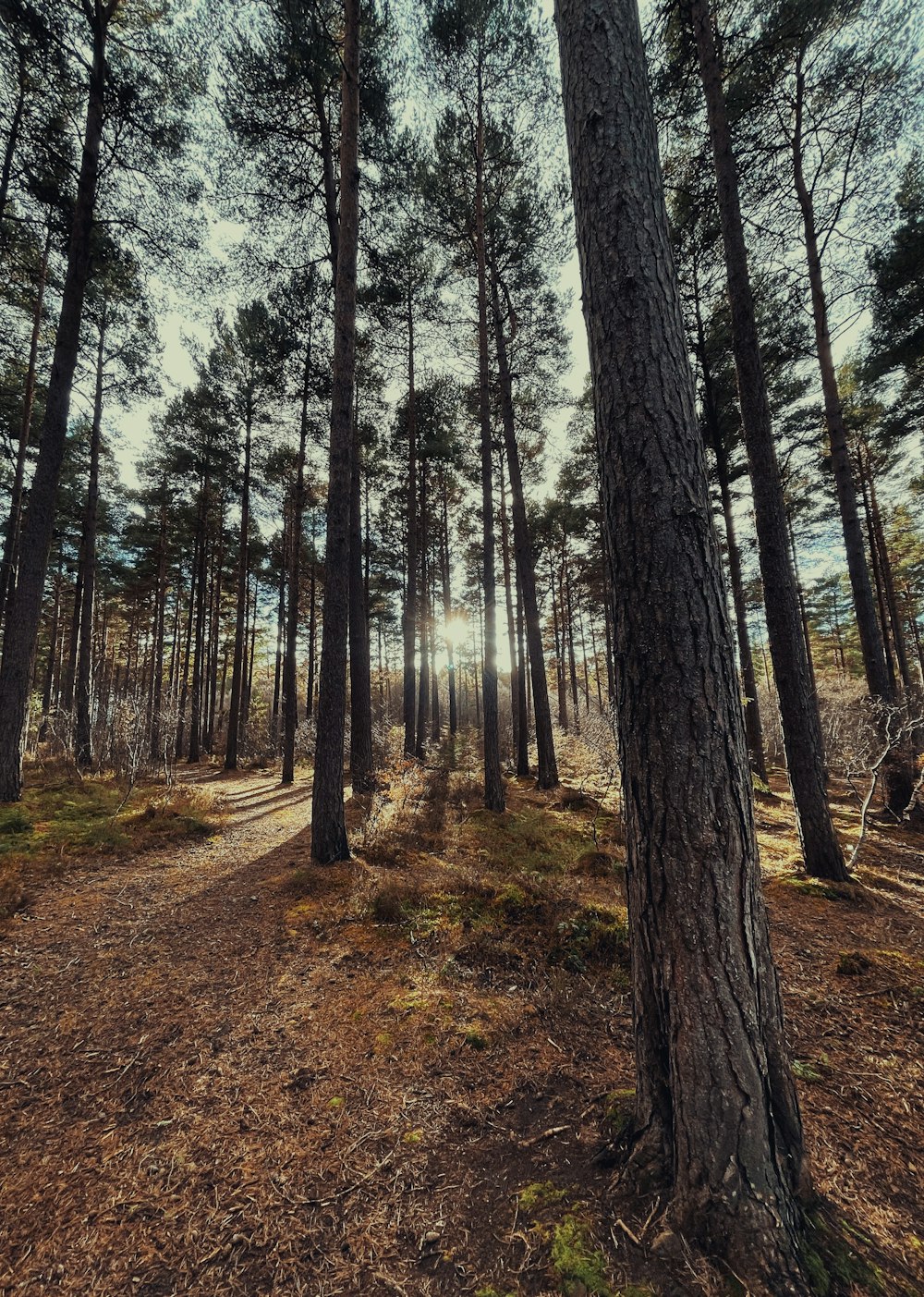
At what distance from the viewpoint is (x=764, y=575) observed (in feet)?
17.9

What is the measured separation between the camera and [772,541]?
5.39 meters

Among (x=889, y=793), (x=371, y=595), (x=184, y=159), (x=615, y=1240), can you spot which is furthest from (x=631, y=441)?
(x=371, y=595)

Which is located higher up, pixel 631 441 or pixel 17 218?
pixel 17 218

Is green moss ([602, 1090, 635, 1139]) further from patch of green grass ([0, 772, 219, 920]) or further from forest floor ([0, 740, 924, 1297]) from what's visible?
patch of green grass ([0, 772, 219, 920])

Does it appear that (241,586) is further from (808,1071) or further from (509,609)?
(808,1071)

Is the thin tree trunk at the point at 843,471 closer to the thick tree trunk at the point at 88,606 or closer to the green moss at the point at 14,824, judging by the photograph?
the green moss at the point at 14,824

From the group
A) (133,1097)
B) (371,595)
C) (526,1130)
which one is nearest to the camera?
(526,1130)

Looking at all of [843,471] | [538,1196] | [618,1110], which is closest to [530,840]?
[618,1110]

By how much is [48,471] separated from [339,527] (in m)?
5.61

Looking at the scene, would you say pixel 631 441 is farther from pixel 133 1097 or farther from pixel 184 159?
pixel 184 159

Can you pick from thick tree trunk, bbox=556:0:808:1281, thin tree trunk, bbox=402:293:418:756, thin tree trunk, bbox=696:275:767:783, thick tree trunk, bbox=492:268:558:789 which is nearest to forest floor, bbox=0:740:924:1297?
thick tree trunk, bbox=556:0:808:1281

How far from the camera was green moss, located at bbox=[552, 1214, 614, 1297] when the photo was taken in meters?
1.45

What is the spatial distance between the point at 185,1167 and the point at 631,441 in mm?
3545

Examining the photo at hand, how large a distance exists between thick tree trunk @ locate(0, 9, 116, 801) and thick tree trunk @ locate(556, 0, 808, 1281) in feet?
28.1
